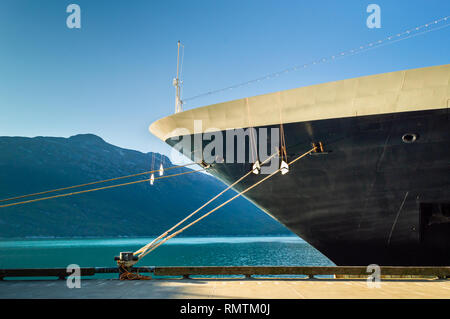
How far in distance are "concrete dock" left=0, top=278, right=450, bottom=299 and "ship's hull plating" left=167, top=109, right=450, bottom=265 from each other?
1.54 metres

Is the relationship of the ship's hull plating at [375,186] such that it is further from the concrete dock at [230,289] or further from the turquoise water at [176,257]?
the turquoise water at [176,257]

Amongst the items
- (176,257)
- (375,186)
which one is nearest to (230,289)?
(375,186)

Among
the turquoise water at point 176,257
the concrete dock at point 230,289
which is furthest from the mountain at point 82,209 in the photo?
the concrete dock at point 230,289

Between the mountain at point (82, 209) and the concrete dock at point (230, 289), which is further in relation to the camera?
the mountain at point (82, 209)

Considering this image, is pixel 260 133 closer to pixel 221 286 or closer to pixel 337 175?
pixel 337 175

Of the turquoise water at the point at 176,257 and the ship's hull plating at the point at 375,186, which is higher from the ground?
the ship's hull plating at the point at 375,186

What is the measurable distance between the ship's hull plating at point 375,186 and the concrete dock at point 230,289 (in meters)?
1.54

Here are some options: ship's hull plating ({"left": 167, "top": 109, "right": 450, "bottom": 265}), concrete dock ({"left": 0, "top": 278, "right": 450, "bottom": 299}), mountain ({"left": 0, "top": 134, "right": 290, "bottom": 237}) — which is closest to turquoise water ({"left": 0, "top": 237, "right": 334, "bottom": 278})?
ship's hull plating ({"left": 167, "top": 109, "right": 450, "bottom": 265})

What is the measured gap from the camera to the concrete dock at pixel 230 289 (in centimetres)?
528

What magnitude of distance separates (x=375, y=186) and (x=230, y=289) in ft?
15.5

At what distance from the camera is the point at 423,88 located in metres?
7.38

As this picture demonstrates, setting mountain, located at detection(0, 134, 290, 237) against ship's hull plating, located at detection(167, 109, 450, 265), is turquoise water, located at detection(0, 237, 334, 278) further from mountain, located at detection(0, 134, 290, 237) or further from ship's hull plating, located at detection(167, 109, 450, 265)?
mountain, located at detection(0, 134, 290, 237)
